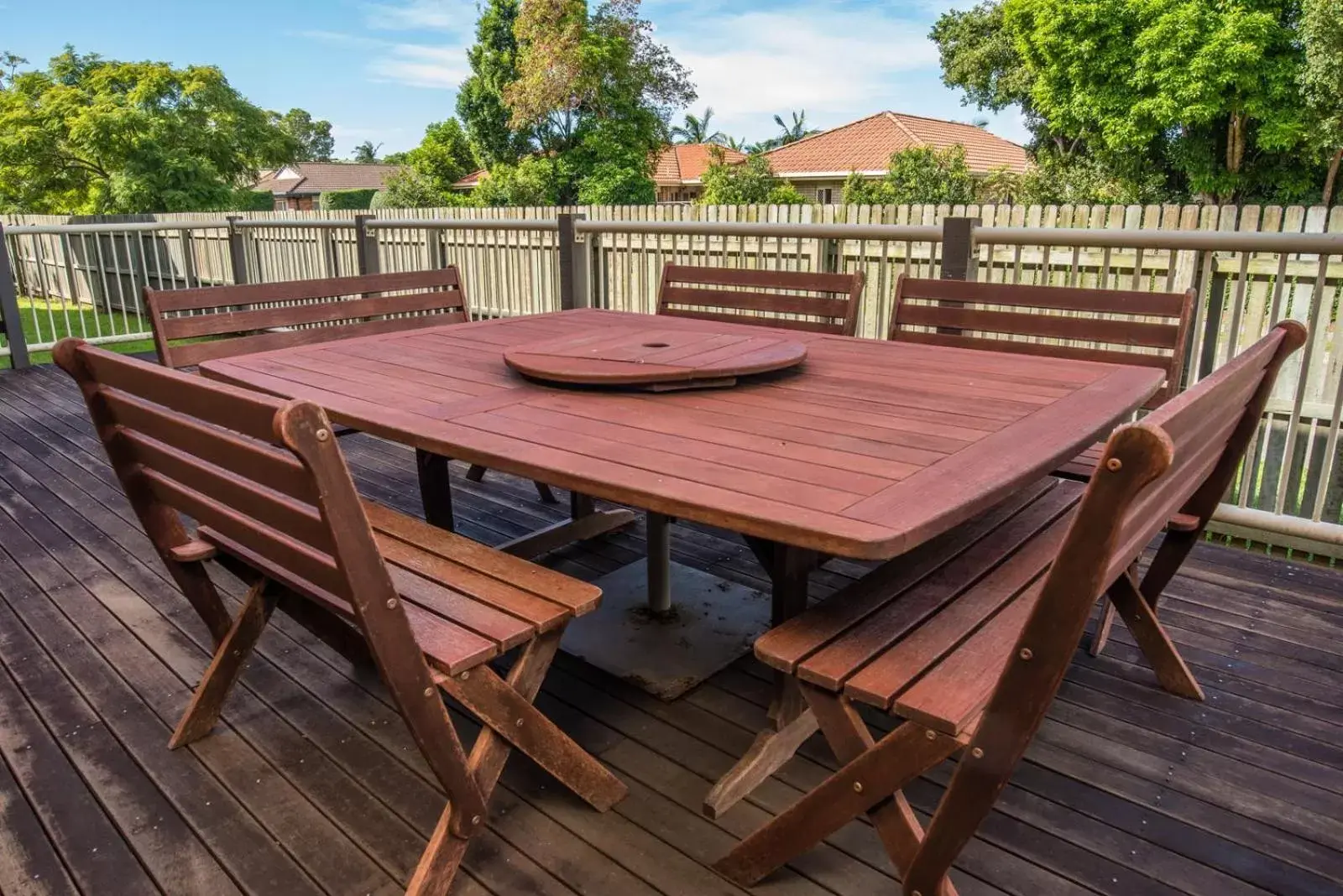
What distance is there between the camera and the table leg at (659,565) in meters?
2.48

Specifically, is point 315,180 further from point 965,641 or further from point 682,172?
point 965,641

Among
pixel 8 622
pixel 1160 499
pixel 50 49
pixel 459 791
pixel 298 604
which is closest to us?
pixel 1160 499

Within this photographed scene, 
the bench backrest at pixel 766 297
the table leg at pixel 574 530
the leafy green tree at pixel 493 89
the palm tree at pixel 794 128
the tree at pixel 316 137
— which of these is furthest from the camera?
the tree at pixel 316 137

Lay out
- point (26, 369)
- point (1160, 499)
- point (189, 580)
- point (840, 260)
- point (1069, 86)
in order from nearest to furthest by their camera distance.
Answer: point (1160, 499)
point (189, 580)
point (840, 260)
point (26, 369)
point (1069, 86)

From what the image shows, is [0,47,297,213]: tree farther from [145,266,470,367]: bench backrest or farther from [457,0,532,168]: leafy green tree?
[145,266,470,367]: bench backrest

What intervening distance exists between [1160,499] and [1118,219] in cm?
645

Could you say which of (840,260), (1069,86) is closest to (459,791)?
(840,260)

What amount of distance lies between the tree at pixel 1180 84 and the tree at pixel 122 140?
22.2 metres

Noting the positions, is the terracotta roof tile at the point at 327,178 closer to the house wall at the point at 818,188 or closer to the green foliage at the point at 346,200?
the green foliage at the point at 346,200

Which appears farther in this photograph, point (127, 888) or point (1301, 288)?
point (1301, 288)

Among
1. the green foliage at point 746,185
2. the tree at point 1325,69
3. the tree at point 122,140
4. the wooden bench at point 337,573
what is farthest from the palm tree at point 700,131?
the wooden bench at point 337,573

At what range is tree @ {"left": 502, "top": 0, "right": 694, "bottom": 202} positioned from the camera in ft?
91.8

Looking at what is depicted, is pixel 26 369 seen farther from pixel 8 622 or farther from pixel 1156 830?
pixel 1156 830

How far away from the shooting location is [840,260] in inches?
231
